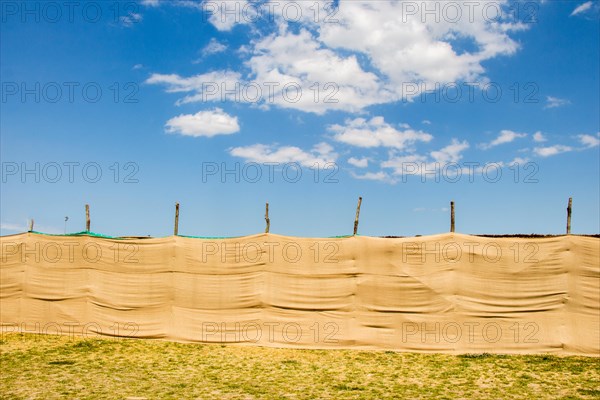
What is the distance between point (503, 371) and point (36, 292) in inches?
496

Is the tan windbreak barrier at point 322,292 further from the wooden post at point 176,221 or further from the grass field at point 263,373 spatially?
the grass field at point 263,373

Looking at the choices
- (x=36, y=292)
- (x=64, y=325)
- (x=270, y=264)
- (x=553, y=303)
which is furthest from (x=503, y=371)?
(x=36, y=292)

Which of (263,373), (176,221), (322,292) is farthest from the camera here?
(176,221)

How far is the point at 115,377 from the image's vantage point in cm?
1023

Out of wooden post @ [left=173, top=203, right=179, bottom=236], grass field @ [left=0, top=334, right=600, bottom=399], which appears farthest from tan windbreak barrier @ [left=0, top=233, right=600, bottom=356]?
grass field @ [left=0, top=334, right=600, bottom=399]

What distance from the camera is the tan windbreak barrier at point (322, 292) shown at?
12922 mm

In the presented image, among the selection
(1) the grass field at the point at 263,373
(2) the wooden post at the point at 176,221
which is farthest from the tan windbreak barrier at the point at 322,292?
(1) the grass field at the point at 263,373

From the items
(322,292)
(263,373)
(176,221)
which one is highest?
(176,221)

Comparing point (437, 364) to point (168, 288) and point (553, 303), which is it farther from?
point (168, 288)

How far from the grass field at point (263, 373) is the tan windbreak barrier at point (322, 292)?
23.1 inches

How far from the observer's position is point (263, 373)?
426 inches

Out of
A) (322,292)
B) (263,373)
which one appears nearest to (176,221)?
(322,292)

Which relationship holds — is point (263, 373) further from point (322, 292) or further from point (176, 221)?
point (176, 221)

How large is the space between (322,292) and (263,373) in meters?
3.37
